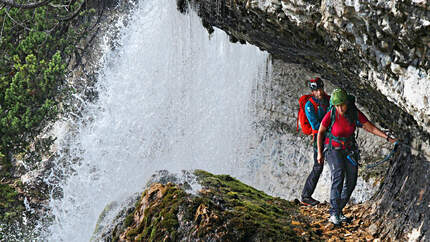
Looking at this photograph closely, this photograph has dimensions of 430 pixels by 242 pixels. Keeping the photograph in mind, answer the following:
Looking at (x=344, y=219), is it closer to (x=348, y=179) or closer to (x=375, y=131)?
(x=348, y=179)

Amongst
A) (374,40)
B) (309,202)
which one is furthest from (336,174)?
(374,40)

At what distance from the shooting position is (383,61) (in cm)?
409

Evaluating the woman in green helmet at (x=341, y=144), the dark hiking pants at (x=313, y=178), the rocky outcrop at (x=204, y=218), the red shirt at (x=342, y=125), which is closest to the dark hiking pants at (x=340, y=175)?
the woman in green helmet at (x=341, y=144)

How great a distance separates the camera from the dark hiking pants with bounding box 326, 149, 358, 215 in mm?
4879

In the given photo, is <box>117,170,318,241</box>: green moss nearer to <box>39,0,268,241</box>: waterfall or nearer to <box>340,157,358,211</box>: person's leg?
<box>340,157,358,211</box>: person's leg

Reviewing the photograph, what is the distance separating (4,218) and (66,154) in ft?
12.4

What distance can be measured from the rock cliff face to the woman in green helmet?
1.30ft

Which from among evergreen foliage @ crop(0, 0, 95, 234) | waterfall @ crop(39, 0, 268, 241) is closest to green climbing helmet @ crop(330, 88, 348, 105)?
waterfall @ crop(39, 0, 268, 241)

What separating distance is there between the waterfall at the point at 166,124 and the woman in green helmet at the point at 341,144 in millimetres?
6218

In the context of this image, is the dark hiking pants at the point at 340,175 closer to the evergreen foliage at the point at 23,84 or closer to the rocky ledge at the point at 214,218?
the rocky ledge at the point at 214,218

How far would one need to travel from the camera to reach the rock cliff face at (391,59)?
3.56 m

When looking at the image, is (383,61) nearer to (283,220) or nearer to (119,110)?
(283,220)

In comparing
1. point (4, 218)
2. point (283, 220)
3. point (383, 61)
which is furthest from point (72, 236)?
point (383, 61)

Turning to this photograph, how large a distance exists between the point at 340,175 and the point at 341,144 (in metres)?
0.40
